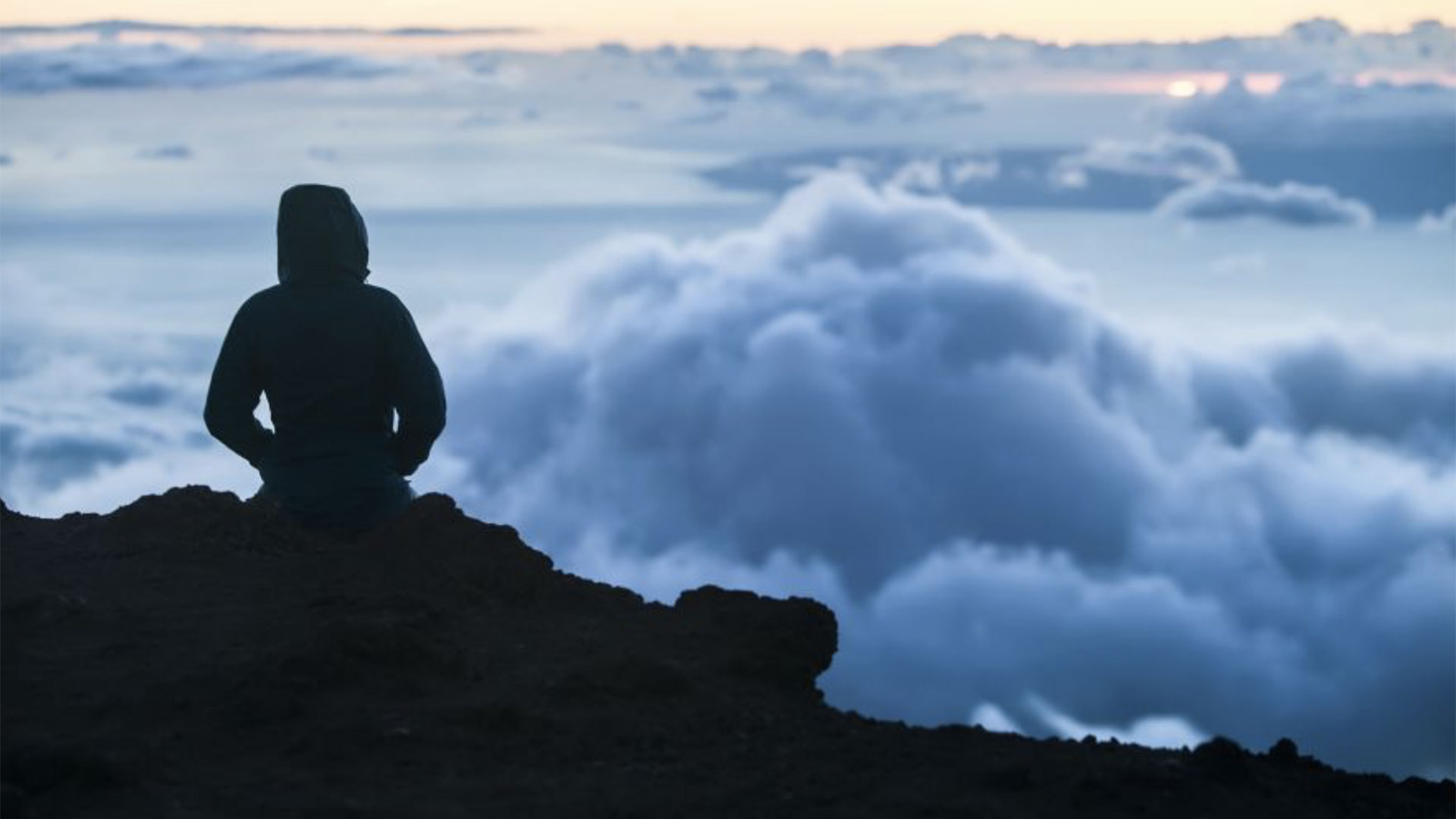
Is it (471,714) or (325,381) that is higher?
(325,381)

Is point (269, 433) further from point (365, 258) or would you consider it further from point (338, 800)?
point (338, 800)

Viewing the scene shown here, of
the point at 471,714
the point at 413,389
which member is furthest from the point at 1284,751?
the point at 413,389

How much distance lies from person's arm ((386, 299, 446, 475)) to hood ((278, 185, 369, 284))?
0.53 meters

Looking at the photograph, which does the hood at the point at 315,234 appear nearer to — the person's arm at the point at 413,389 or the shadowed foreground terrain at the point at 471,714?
the person's arm at the point at 413,389

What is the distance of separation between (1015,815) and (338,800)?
305 centimetres

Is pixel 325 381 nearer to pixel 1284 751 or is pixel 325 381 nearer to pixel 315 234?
pixel 315 234

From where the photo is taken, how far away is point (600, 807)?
28.5 feet

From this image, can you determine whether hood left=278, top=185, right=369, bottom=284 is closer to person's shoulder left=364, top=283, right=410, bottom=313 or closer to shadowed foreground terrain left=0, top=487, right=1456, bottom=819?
person's shoulder left=364, top=283, right=410, bottom=313

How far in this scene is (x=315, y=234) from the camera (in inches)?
519

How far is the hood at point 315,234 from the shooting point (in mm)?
13188

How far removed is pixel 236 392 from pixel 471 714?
4.29m

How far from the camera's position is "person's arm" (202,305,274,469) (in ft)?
43.0

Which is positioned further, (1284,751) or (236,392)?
(236,392)

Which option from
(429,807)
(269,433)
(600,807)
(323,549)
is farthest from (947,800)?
(269,433)
